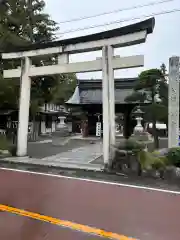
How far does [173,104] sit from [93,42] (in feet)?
14.0

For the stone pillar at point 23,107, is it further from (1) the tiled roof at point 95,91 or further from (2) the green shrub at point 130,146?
(1) the tiled roof at point 95,91

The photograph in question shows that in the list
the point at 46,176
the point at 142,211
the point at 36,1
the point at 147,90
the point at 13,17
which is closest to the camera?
the point at 142,211

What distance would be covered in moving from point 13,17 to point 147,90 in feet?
44.0

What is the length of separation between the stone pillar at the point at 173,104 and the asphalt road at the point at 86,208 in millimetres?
3368

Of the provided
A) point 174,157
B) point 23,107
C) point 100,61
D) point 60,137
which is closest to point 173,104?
point 174,157

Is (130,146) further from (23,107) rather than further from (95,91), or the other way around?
(95,91)

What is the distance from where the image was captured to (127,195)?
21.9 feet

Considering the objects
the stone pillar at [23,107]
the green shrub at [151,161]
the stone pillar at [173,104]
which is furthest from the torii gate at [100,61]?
the green shrub at [151,161]

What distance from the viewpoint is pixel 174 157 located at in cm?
889

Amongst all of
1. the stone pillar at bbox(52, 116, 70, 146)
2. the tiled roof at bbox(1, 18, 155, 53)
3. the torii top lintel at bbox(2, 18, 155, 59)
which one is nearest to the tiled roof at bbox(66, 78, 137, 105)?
the stone pillar at bbox(52, 116, 70, 146)

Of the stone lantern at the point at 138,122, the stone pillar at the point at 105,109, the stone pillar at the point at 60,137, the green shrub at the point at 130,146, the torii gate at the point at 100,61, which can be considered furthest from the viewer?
the stone lantern at the point at 138,122

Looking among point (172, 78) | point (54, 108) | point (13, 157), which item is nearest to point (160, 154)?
point (172, 78)

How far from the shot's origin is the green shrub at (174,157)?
880cm

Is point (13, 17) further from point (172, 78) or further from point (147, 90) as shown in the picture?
point (172, 78)
